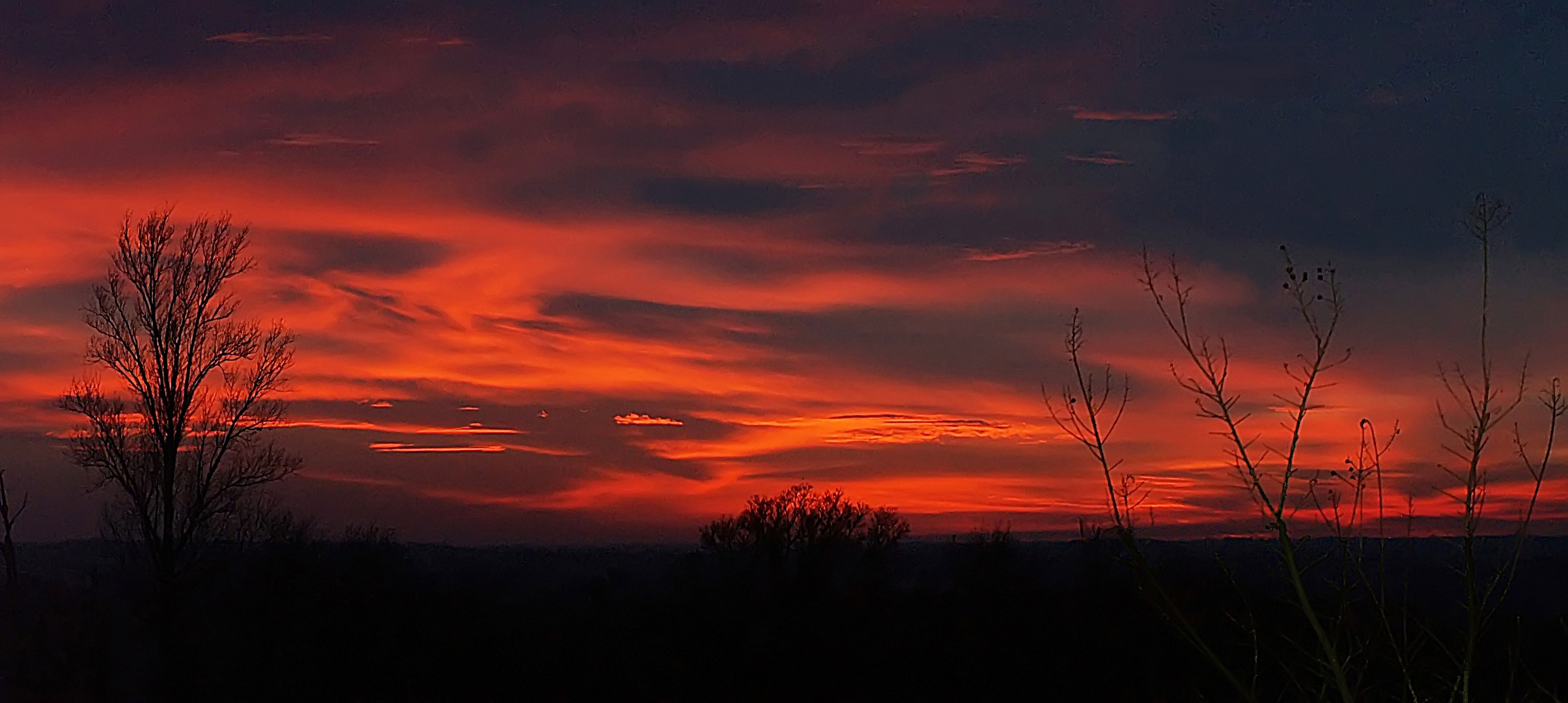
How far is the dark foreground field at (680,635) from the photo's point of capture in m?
21.3

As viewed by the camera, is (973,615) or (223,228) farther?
(223,228)

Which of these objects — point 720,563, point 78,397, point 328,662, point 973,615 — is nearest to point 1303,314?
point 973,615

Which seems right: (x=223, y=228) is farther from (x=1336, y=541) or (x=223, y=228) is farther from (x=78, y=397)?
(x=1336, y=541)

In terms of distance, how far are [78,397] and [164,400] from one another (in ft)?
7.63

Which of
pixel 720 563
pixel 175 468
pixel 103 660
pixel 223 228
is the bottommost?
pixel 103 660

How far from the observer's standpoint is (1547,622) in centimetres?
2822

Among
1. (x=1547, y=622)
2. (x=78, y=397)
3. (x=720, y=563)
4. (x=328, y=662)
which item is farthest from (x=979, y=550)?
(x=78, y=397)

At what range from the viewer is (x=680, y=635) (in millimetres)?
23719

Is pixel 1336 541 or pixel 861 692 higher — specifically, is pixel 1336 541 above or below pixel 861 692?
above

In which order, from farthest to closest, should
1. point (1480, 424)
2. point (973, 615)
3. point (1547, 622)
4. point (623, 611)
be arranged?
point (1547, 622) → point (623, 611) → point (973, 615) → point (1480, 424)

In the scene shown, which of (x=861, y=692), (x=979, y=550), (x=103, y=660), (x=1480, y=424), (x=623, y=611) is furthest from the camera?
(x=979, y=550)

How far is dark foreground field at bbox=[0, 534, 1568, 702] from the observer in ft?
69.9

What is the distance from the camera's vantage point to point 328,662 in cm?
2419

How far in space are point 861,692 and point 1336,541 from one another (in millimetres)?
15669
